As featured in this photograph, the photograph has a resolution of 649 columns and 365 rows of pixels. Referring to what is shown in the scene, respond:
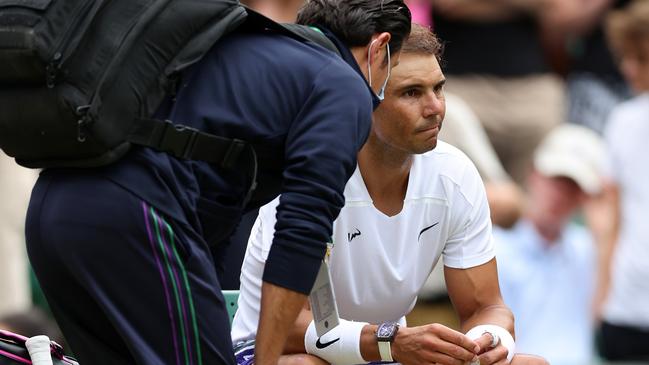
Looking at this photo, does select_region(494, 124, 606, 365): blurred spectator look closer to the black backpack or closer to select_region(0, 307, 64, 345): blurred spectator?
select_region(0, 307, 64, 345): blurred spectator

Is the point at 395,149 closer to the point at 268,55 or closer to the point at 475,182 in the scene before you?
the point at 475,182

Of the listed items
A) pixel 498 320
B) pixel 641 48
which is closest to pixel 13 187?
pixel 641 48

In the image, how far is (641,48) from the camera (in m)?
8.11

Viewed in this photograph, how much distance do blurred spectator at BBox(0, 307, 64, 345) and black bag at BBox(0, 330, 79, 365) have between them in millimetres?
2416

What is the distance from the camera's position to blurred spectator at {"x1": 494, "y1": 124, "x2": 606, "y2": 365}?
804 centimetres

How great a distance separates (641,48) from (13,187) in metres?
3.33

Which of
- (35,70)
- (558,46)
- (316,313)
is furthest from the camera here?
(558,46)

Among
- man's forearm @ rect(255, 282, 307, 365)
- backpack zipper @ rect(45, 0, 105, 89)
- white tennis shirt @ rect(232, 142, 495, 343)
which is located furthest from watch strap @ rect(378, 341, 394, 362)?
backpack zipper @ rect(45, 0, 105, 89)

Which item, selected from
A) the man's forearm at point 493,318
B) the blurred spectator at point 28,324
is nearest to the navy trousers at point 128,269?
the man's forearm at point 493,318

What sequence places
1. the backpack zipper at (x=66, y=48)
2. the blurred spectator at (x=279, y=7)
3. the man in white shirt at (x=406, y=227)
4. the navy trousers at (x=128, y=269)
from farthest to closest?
the blurred spectator at (x=279, y=7) → the man in white shirt at (x=406, y=227) → the navy trousers at (x=128, y=269) → the backpack zipper at (x=66, y=48)

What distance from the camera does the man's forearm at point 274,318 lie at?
392 centimetres

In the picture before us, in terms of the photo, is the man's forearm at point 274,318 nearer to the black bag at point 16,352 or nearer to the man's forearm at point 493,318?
the black bag at point 16,352

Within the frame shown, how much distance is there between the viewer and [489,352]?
4469 mm

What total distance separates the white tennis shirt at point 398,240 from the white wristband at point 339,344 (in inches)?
9.0
